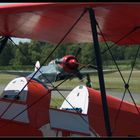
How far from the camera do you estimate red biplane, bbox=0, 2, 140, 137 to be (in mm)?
5543

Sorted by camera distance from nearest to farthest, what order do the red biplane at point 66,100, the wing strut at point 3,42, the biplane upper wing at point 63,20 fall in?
the biplane upper wing at point 63,20 < the red biplane at point 66,100 < the wing strut at point 3,42

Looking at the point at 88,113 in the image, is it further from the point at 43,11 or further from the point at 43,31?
the point at 43,11

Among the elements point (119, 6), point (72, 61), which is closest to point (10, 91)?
point (119, 6)

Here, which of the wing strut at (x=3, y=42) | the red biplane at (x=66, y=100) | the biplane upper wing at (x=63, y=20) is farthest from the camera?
the wing strut at (x=3, y=42)

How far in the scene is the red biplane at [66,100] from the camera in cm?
554

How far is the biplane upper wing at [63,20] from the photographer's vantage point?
16.3 ft

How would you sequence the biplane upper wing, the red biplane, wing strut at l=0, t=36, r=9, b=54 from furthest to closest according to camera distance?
1. wing strut at l=0, t=36, r=9, b=54
2. the red biplane
3. the biplane upper wing

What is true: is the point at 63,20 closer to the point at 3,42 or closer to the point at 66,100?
the point at 66,100

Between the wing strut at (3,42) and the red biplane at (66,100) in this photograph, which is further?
the wing strut at (3,42)

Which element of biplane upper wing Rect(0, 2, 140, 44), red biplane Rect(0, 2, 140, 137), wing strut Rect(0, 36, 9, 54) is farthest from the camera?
wing strut Rect(0, 36, 9, 54)

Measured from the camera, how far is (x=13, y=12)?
5.11 m

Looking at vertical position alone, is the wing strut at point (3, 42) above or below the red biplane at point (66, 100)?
above

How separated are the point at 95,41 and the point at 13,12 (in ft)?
3.56

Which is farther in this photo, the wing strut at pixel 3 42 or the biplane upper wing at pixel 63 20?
the wing strut at pixel 3 42
